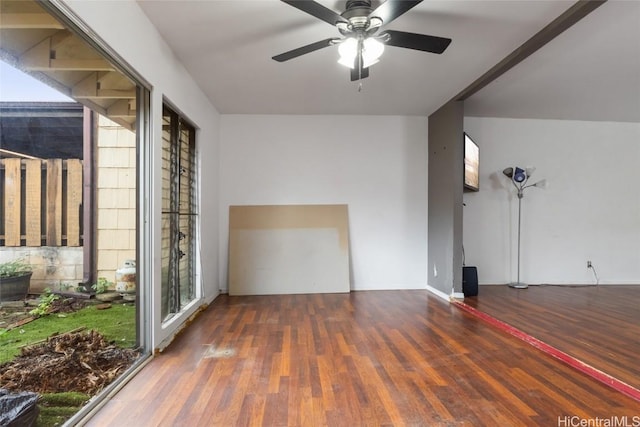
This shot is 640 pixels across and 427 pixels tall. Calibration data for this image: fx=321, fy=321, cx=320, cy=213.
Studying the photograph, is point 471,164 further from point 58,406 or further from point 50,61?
point 58,406

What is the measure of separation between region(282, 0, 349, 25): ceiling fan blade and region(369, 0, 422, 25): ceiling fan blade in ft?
0.78

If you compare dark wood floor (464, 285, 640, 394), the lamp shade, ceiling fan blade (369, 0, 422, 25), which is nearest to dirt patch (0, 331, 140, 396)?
ceiling fan blade (369, 0, 422, 25)

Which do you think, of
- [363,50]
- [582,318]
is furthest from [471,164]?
[363,50]

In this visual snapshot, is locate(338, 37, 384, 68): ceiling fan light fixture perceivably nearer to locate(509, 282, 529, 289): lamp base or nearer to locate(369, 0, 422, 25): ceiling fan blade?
locate(369, 0, 422, 25): ceiling fan blade

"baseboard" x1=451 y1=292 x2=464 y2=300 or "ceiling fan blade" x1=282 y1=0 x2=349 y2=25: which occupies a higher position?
"ceiling fan blade" x1=282 y1=0 x2=349 y2=25

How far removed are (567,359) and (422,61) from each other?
287cm

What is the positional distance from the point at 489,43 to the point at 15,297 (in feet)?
12.9

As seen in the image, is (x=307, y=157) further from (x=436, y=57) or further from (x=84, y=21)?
(x=84, y=21)

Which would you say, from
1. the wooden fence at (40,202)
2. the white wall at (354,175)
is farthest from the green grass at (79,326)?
the white wall at (354,175)

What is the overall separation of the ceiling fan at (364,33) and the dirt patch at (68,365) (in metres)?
2.58

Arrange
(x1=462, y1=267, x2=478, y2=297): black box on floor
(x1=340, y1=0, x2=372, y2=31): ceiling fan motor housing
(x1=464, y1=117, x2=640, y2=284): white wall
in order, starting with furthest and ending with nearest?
1. (x1=464, y1=117, x2=640, y2=284): white wall
2. (x1=462, y1=267, x2=478, y2=297): black box on floor
3. (x1=340, y1=0, x2=372, y2=31): ceiling fan motor housing

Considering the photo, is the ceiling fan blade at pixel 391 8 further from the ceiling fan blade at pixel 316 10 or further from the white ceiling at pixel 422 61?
the white ceiling at pixel 422 61

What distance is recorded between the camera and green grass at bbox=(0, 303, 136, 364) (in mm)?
1929

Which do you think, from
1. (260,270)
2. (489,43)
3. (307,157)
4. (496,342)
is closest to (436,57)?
(489,43)
